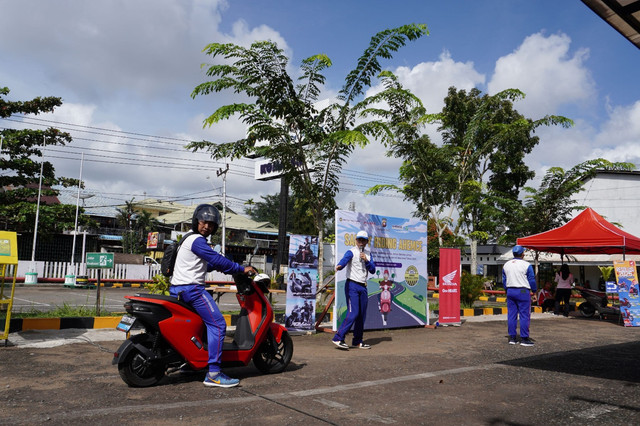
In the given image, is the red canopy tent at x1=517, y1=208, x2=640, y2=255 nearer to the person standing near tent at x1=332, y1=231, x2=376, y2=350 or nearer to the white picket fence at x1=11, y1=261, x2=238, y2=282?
the person standing near tent at x1=332, y1=231, x2=376, y2=350

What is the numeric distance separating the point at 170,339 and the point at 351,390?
1810 mm

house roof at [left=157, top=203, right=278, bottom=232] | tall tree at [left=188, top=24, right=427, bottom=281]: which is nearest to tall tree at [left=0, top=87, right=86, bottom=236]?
tall tree at [left=188, top=24, right=427, bottom=281]

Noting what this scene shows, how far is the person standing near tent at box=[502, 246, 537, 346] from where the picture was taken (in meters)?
8.76

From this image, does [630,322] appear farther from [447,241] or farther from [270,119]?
[270,119]

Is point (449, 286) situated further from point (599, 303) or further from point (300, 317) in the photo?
point (599, 303)

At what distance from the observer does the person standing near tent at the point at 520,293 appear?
8.76 metres

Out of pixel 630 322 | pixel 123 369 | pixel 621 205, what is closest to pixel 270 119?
pixel 123 369

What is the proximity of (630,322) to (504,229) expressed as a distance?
31.7ft

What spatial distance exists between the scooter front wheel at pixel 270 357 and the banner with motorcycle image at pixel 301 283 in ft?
10.9

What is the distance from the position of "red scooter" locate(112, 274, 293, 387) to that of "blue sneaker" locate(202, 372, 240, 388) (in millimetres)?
177

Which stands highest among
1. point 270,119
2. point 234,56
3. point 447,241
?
point 234,56

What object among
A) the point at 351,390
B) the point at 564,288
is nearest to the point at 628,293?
the point at 564,288

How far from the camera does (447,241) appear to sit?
2008 cm

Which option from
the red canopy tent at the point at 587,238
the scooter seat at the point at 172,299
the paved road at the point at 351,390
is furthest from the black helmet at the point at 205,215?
the red canopy tent at the point at 587,238
